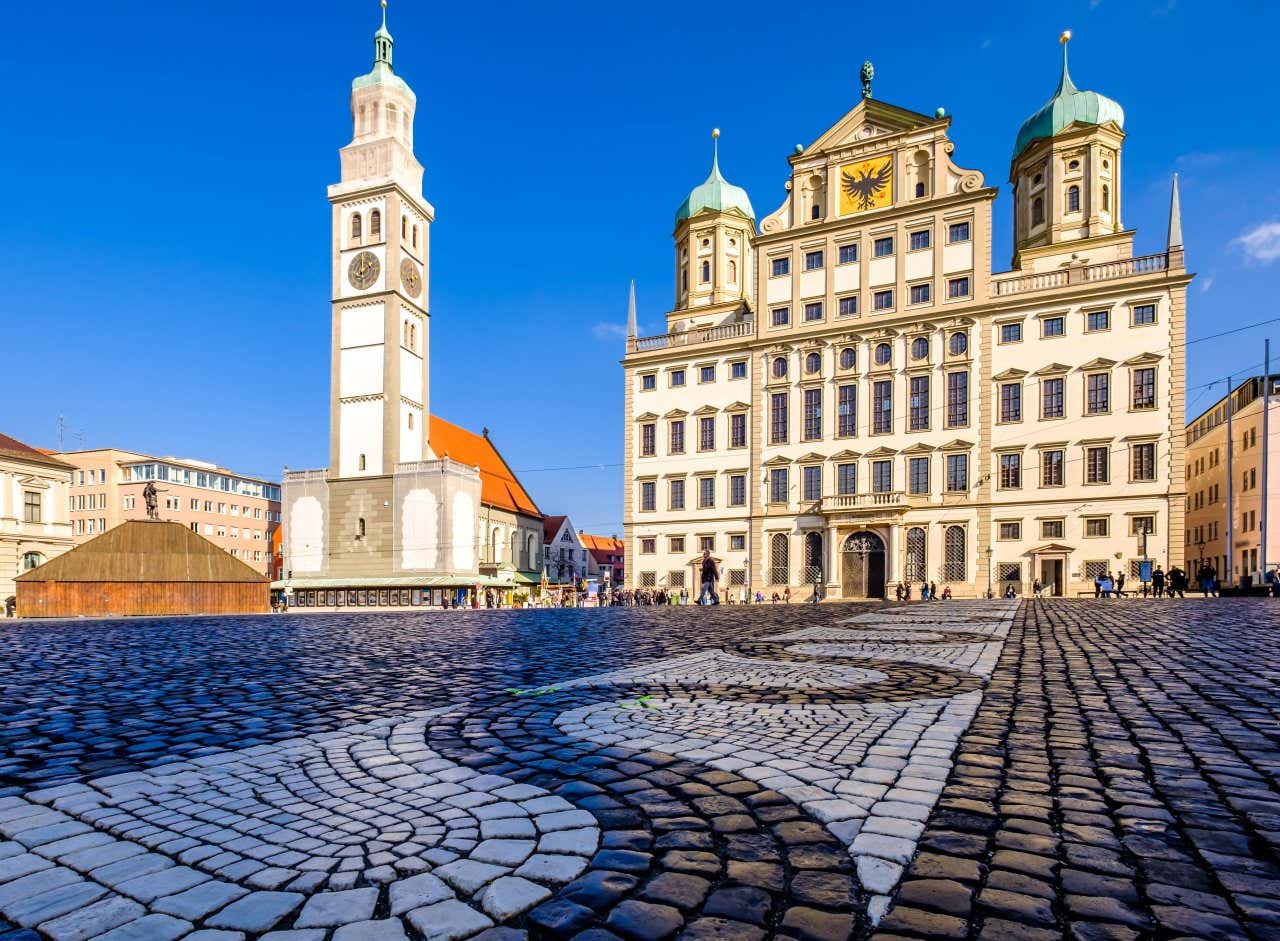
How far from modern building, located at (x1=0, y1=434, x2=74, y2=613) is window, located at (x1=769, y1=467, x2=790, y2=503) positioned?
4397cm

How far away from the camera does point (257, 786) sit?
3607 millimetres

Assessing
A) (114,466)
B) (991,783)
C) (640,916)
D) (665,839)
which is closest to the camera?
(640,916)

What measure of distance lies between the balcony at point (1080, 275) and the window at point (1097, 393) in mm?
4872

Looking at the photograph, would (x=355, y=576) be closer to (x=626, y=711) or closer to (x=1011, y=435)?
(x=1011, y=435)

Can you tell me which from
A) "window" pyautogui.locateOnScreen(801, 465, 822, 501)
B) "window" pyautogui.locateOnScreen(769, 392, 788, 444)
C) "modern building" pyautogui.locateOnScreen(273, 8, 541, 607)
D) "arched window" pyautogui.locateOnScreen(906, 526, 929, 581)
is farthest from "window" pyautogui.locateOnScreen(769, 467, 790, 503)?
"modern building" pyautogui.locateOnScreen(273, 8, 541, 607)

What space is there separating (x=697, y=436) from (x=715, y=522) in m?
5.59

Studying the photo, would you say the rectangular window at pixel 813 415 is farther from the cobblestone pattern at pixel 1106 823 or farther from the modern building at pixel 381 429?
the cobblestone pattern at pixel 1106 823

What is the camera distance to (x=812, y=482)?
134 ft

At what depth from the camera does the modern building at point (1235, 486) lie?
4709 centimetres

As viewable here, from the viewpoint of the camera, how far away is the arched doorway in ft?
127

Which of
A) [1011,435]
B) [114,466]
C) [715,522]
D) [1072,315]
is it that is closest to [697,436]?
[715,522]

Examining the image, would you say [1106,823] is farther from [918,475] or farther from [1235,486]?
[1235,486]

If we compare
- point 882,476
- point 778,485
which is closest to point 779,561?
point 778,485

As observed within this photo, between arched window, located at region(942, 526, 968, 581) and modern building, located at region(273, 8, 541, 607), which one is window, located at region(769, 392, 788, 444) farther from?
modern building, located at region(273, 8, 541, 607)
